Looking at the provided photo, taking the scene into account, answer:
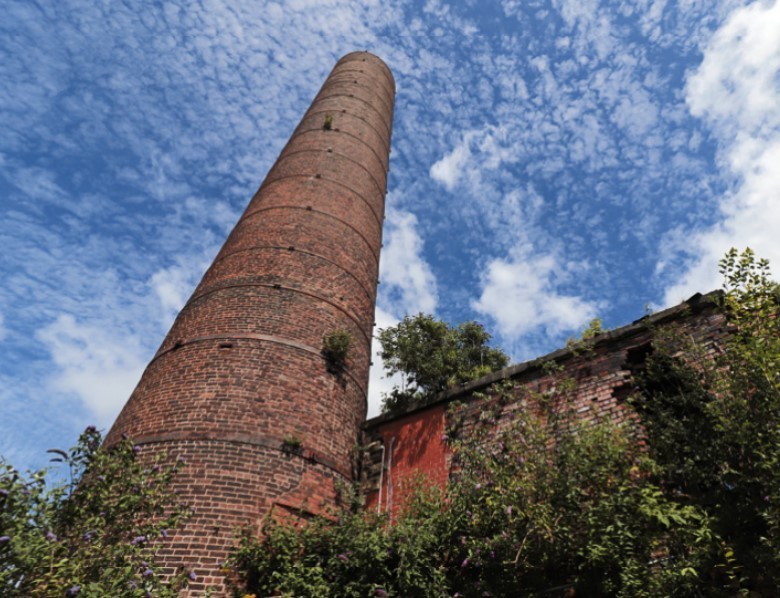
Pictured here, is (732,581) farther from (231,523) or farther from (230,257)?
(230,257)

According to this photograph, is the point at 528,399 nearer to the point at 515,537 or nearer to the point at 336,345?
the point at 515,537

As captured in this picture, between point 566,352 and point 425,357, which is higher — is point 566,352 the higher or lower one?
the lower one

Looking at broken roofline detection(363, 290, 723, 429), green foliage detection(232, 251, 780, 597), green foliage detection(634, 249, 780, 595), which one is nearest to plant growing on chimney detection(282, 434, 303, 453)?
green foliage detection(232, 251, 780, 597)

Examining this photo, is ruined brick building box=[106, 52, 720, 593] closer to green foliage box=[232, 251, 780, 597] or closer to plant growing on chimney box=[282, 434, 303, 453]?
plant growing on chimney box=[282, 434, 303, 453]

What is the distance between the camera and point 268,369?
26.3 feet

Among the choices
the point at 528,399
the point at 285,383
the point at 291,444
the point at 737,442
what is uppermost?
the point at 285,383

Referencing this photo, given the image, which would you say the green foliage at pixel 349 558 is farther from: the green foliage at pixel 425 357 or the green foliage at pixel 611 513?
the green foliage at pixel 425 357

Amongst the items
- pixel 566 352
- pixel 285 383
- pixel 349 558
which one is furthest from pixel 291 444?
pixel 566 352

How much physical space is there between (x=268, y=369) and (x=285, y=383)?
32cm

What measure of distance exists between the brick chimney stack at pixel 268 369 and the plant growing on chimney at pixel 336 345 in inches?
3.4

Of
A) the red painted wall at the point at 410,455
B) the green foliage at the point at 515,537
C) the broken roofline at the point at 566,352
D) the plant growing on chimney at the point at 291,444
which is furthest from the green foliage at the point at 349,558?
the broken roofline at the point at 566,352

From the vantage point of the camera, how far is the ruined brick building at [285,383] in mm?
6781

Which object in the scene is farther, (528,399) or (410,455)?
(410,455)

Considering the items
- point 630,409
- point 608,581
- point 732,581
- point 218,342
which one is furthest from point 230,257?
point 732,581
